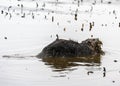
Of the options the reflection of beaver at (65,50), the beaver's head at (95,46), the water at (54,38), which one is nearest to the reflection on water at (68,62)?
the water at (54,38)

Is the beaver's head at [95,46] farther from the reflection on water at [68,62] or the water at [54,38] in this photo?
the reflection on water at [68,62]

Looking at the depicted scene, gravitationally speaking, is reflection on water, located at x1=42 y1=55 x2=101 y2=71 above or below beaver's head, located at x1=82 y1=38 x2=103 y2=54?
below

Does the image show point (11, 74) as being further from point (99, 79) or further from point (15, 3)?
point (15, 3)

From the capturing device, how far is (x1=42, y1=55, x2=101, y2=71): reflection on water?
14.4m

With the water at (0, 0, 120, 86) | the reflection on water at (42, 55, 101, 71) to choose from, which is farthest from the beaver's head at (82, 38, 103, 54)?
the reflection on water at (42, 55, 101, 71)

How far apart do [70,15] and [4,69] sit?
46.3 ft

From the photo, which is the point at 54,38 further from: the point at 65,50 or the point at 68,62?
the point at 68,62

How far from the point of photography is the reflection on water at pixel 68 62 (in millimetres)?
14438

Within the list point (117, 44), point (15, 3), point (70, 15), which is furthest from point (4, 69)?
point (15, 3)

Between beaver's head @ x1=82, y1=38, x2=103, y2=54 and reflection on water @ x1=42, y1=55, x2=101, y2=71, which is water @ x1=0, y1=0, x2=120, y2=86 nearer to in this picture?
reflection on water @ x1=42, y1=55, x2=101, y2=71

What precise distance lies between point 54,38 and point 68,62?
518 centimetres

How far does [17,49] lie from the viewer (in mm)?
17125

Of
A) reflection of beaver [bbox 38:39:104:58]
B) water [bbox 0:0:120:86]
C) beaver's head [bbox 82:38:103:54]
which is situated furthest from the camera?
beaver's head [bbox 82:38:103:54]

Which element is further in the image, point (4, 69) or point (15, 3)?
point (15, 3)
